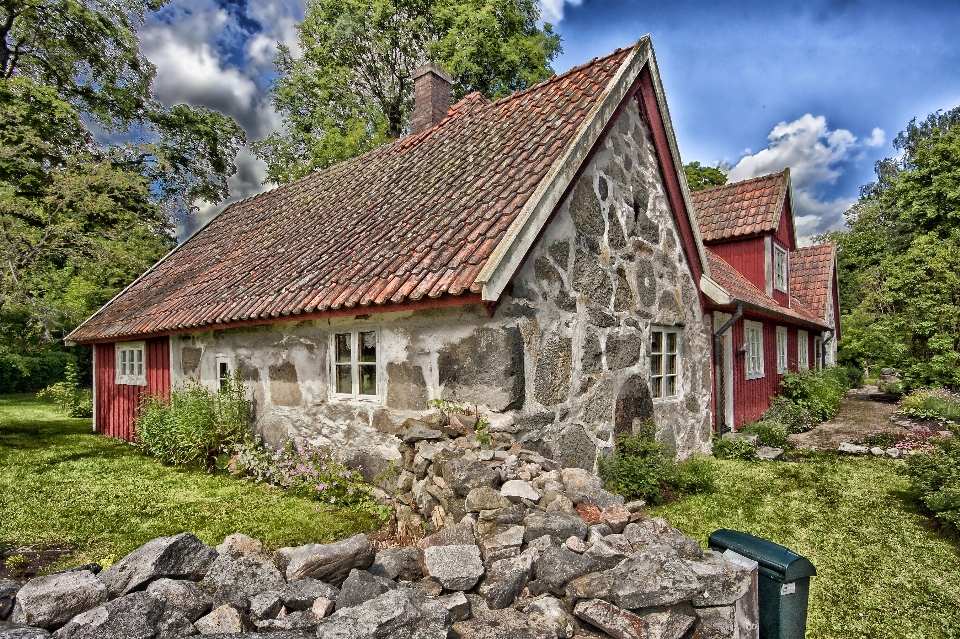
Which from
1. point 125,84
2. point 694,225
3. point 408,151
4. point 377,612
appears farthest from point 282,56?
point 377,612

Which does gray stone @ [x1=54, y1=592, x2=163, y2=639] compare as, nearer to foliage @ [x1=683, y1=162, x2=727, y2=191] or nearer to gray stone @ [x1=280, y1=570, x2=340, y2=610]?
gray stone @ [x1=280, y1=570, x2=340, y2=610]

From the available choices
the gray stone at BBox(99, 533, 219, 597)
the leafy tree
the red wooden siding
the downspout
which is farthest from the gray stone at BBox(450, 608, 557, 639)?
the leafy tree

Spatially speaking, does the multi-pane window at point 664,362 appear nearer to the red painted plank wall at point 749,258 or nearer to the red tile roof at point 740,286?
the red tile roof at point 740,286

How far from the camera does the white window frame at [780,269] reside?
13.4 meters

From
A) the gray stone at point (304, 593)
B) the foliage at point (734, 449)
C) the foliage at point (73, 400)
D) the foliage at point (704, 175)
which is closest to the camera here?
the gray stone at point (304, 593)

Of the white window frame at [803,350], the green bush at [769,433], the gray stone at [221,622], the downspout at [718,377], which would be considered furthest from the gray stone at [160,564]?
the white window frame at [803,350]

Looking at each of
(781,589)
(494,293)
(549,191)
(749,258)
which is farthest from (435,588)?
(749,258)

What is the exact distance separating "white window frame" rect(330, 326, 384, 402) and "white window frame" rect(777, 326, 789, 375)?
11.6 metres

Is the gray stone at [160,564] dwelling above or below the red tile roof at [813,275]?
below

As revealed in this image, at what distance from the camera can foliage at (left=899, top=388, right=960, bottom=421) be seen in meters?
10.9

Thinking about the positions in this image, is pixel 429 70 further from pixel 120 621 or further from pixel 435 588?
pixel 120 621

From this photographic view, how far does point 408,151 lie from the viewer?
9.73 meters

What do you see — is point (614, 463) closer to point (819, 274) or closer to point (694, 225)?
point (694, 225)

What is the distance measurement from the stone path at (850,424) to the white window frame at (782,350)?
5.40 feet
